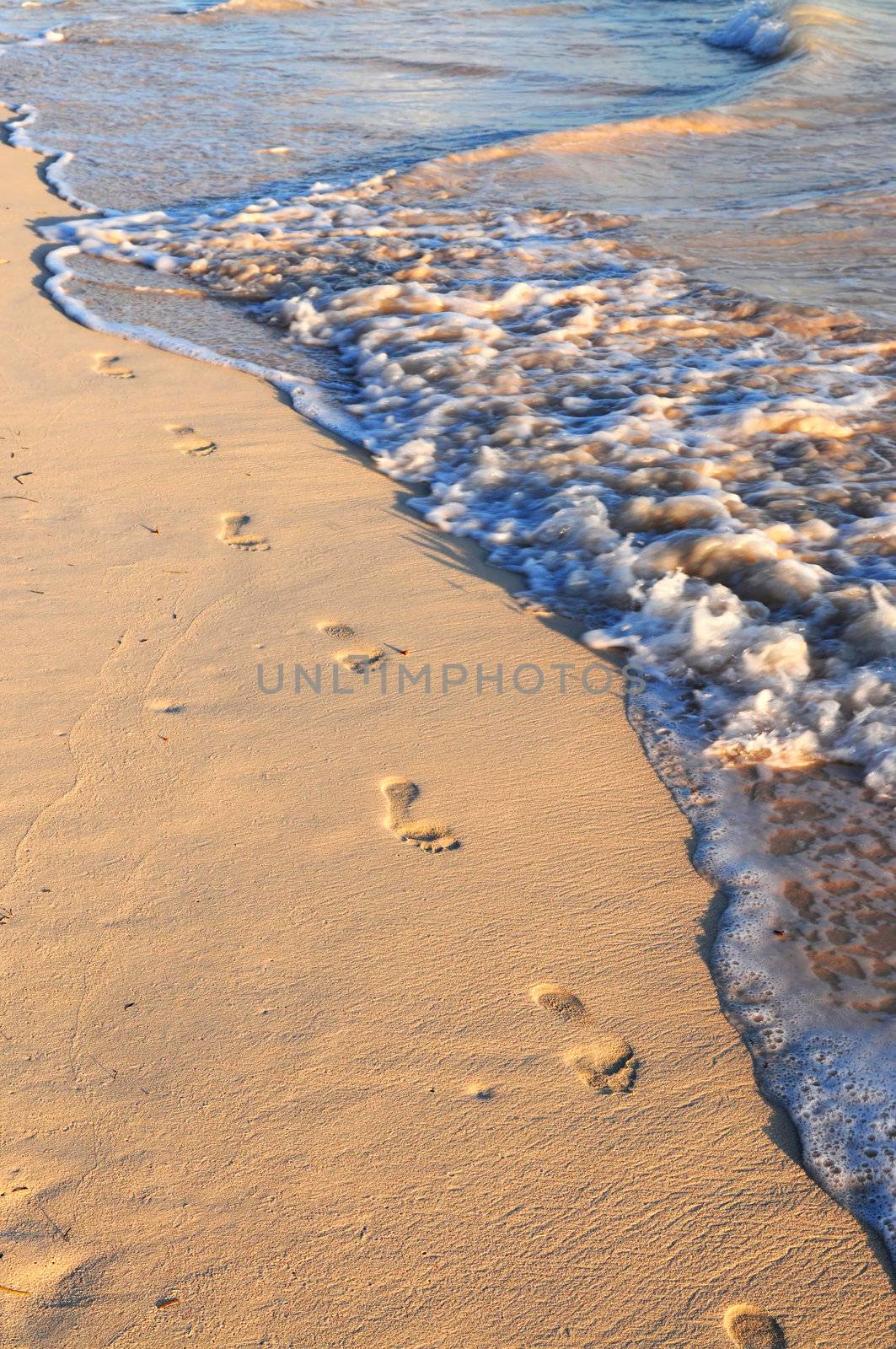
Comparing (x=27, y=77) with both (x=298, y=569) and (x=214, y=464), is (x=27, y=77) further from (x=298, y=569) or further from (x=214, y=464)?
(x=298, y=569)

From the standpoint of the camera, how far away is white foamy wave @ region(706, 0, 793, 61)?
43.6 feet

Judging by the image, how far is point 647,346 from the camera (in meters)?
5.39

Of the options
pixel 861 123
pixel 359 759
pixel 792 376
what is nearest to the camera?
pixel 359 759

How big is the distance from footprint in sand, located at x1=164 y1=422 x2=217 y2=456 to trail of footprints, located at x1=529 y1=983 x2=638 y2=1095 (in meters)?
2.75

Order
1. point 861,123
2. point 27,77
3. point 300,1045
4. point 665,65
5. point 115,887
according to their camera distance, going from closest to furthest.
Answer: point 300,1045 < point 115,887 < point 861,123 < point 27,77 < point 665,65

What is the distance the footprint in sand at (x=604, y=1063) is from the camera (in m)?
1.99

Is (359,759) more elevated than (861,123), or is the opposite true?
(861,123)

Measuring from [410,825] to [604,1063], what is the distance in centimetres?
75

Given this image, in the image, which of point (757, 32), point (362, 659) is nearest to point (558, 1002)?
point (362, 659)

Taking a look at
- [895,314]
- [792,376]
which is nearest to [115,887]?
[792,376]

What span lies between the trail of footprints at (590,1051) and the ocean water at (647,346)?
0.27 m

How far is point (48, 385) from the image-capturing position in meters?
4.59

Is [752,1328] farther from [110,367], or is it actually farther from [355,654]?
[110,367]

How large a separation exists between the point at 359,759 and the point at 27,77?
11.7 metres
